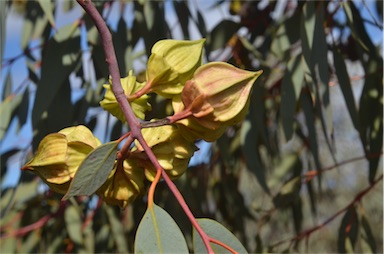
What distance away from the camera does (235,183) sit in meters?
1.74

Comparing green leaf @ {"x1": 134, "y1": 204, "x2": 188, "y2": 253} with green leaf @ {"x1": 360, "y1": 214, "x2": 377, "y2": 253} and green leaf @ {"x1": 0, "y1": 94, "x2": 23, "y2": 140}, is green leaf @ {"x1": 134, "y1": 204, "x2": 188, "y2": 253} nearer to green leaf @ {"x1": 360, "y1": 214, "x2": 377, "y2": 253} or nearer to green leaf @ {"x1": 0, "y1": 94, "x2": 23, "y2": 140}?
green leaf @ {"x1": 0, "y1": 94, "x2": 23, "y2": 140}

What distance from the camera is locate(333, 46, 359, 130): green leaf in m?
1.14

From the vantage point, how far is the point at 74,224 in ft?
5.02

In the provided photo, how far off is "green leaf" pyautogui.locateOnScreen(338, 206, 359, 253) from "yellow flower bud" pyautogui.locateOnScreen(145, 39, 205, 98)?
0.82 meters

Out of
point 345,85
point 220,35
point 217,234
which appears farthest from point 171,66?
point 220,35

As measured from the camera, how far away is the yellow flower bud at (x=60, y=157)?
60cm

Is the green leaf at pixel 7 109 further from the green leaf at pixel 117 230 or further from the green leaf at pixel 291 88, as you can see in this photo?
→ the green leaf at pixel 291 88

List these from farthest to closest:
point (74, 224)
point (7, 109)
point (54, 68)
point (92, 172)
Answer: point (74, 224) < point (7, 109) < point (54, 68) < point (92, 172)

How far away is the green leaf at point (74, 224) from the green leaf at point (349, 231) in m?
0.57

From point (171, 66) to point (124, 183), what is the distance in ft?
0.37

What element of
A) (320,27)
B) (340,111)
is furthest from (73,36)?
(340,111)

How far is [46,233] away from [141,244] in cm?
119

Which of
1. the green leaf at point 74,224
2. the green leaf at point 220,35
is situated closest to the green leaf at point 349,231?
the green leaf at point 220,35

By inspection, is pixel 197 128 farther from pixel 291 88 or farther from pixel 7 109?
pixel 7 109
